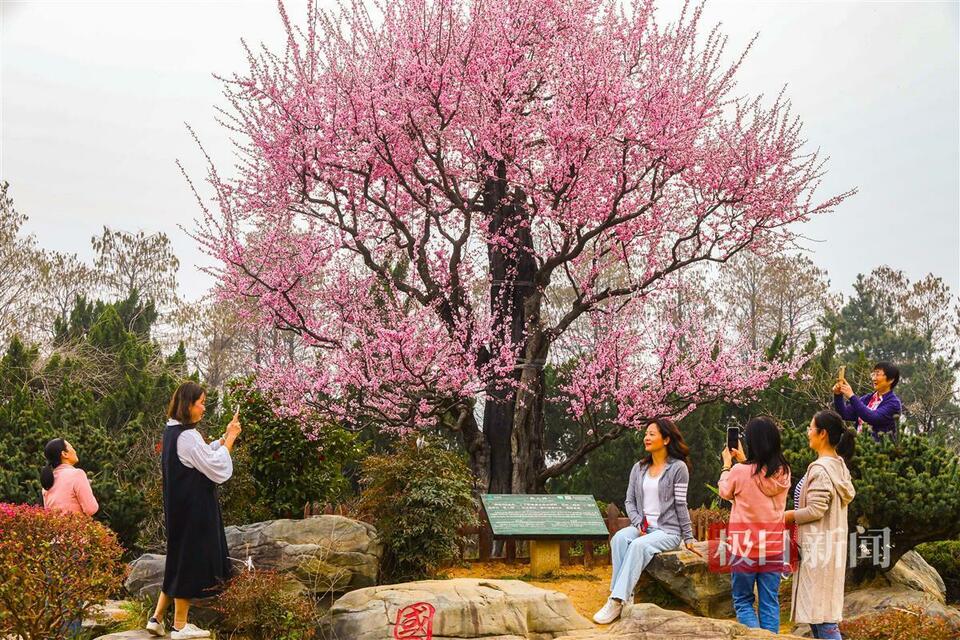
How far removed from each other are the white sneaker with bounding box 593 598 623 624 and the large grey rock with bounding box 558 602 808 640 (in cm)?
60

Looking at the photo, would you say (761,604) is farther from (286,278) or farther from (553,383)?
(553,383)

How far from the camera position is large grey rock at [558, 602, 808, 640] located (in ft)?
23.1

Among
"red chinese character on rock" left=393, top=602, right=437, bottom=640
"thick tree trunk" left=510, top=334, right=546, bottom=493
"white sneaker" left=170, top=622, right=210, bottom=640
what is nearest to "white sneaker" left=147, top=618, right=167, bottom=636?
"white sneaker" left=170, top=622, right=210, bottom=640

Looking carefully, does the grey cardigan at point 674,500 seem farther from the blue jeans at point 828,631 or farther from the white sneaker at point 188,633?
the white sneaker at point 188,633

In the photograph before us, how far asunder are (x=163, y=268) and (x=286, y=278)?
2125 cm

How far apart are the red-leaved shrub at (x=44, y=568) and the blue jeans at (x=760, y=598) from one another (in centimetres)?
507

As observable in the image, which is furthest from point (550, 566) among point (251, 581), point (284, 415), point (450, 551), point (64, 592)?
point (64, 592)

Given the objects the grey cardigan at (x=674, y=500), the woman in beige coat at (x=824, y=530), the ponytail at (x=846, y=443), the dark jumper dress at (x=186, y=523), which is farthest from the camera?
the grey cardigan at (x=674, y=500)

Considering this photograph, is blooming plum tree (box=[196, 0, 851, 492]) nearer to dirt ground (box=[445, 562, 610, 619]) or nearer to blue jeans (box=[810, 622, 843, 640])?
dirt ground (box=[445, 562, 610, 619])

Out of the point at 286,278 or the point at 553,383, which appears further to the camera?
the point at 553,383

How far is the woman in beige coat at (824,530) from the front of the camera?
685cm

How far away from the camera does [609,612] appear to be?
8.10 meters

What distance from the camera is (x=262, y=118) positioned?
1350 centimetres

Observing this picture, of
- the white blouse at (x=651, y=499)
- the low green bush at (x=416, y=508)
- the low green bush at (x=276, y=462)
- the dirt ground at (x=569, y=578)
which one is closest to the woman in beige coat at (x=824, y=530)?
the white blouse at (x=651, y=499)
